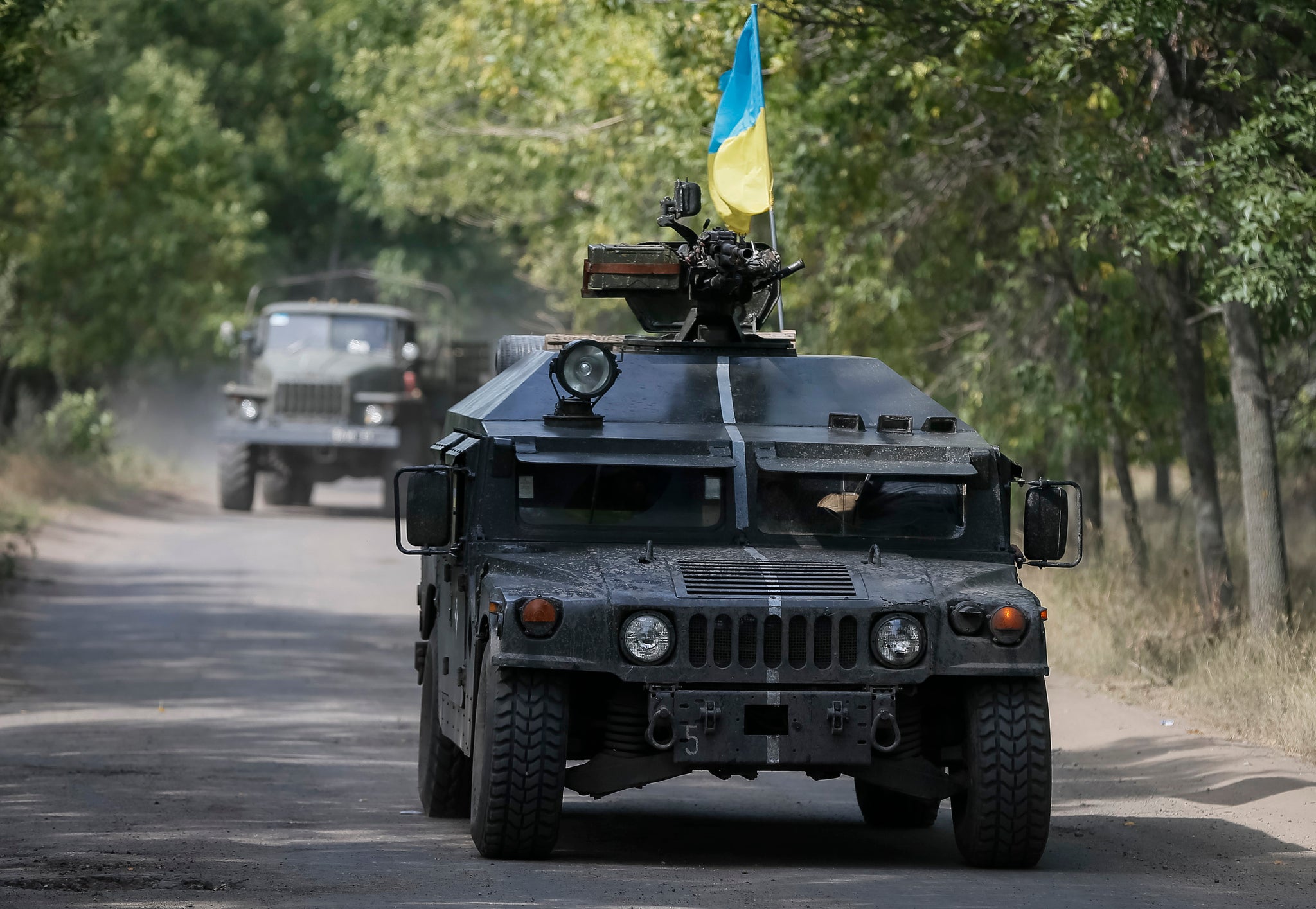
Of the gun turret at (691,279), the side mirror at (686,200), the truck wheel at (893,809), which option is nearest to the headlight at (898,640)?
the truck wheel at (893,809)

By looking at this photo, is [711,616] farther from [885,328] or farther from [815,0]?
[885,328]

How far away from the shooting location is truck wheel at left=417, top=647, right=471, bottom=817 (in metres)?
9.05

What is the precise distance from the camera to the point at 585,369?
8.23m

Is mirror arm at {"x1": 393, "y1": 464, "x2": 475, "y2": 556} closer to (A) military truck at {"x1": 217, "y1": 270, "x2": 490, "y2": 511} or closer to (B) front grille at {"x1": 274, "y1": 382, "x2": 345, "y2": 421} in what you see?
(A) military truck at {"x1": 217, "y1": 270, "x2": 490, "y2": 511}

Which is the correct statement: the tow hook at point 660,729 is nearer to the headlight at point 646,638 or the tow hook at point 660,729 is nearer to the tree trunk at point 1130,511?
the headlight at point 646,638

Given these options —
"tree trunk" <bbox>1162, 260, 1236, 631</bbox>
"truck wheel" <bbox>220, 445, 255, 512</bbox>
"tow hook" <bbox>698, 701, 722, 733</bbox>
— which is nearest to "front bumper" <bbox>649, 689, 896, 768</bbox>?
"tow hook" <bbox>698, 701, 722, 733</bbox>

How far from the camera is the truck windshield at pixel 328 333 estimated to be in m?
29.3

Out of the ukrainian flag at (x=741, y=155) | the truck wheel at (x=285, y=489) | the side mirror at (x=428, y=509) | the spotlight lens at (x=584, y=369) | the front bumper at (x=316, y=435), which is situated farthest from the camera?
the truck wheel at (x=285, y=489)

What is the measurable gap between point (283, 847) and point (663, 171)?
1285cm

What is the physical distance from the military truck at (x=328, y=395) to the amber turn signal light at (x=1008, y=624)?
21864 mm

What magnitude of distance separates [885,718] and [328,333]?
2301 cm

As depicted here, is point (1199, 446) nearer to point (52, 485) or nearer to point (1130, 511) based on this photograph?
point (1130, 511)

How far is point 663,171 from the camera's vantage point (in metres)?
20.0

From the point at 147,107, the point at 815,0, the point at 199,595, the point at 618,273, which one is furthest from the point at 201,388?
the point at 618,273
